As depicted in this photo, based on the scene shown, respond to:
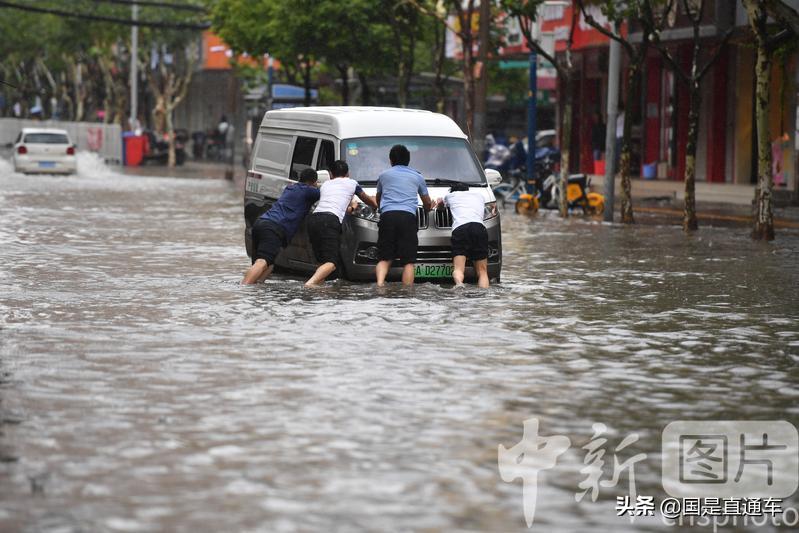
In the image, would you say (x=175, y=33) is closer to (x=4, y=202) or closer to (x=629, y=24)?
(x=629, y=24)

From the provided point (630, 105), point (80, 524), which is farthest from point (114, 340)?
point (630, 105)

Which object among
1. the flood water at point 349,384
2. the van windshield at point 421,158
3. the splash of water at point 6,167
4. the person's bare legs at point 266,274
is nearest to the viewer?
the flood water at point 349,384

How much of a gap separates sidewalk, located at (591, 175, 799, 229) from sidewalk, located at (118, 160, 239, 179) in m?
14.5

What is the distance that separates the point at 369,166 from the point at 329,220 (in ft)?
4.81

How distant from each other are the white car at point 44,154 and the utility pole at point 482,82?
64.0ft

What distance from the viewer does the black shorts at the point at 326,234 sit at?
17328 mm

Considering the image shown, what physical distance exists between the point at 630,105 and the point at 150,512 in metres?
25.0

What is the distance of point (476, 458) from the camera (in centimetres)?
820

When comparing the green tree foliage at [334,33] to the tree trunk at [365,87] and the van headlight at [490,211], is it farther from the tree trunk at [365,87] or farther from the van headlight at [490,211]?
the van headlight at [490,211]

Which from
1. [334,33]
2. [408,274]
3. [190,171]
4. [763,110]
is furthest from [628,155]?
[190,171]

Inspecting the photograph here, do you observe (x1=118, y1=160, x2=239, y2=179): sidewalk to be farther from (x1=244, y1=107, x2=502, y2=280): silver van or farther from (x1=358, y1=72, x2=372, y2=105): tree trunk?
(x1=244, y1=107, x2=502, y2=280): silver van

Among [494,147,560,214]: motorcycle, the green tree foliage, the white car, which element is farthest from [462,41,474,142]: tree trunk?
the white car

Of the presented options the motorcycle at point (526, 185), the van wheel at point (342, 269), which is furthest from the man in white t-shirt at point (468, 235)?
the motorcycle at point (526, 185)

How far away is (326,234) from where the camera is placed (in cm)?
1734
